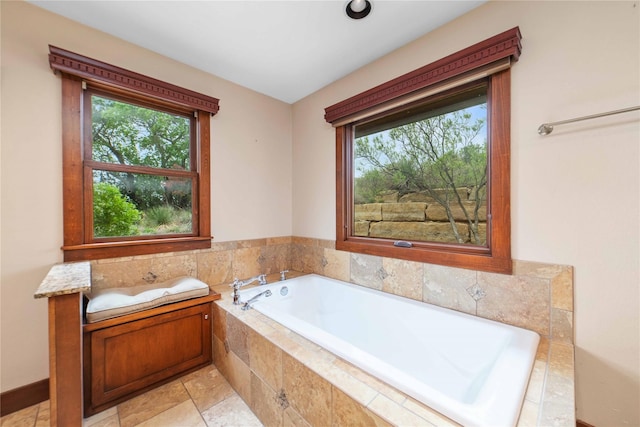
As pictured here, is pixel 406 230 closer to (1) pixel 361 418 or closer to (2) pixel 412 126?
(2) pixel 412 126

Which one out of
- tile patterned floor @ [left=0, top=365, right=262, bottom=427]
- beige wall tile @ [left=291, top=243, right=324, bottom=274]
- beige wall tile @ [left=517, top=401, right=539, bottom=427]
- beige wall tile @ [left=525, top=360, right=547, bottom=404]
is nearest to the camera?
beige wall tile @ [left=517, top=401, right=539, bottom=427]

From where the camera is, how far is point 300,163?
2.81 metres

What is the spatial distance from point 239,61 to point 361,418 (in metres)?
2.48

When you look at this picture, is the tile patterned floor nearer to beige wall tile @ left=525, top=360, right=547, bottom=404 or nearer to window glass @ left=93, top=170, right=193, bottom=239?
window glass @ left=93, top=170, right=193, bottom=239

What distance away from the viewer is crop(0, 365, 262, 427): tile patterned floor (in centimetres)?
141

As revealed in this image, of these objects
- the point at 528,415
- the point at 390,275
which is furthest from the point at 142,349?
the point at 528,415

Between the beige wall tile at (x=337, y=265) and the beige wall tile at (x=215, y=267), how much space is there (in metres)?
0.93

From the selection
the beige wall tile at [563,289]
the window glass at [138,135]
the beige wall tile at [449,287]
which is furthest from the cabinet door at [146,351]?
the beige wall tile at [563,289]

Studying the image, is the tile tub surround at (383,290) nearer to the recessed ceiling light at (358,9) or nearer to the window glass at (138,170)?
the window glass at (138,170)

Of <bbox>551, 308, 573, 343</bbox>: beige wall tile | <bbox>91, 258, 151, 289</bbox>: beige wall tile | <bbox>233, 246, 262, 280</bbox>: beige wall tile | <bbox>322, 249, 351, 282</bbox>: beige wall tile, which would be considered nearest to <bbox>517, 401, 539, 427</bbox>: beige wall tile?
<bbox>551, 308, 573, 343</bbox>: beige wall tile

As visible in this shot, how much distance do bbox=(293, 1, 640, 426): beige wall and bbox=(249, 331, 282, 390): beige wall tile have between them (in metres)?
1.45

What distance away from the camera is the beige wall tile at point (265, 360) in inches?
49.6

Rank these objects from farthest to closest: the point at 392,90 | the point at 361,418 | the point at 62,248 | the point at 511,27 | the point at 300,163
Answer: the point at 300,163
the point at 392,90
the point at 62,248
the point at 511,27
the point at 361,418

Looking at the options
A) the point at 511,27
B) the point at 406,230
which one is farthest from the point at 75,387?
the point at 511,27
